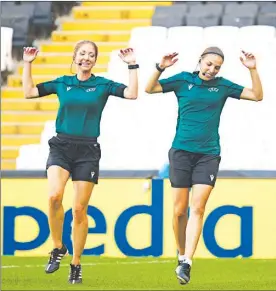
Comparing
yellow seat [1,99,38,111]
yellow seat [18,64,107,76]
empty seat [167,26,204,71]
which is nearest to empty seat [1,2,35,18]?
yellow seat [18,64,107,76]

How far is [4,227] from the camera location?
12.8m

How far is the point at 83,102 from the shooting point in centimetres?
903

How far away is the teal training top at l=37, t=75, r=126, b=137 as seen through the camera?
9031mm

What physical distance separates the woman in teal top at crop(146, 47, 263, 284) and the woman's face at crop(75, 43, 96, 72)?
0.43m

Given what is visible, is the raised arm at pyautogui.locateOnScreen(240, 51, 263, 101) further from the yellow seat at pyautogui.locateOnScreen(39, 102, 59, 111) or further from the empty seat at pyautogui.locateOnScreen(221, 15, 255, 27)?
the yellow seat at pyautogui.locateOnScreen(39, 102, 59, 111)

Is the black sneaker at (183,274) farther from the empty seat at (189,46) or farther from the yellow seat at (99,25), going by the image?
the yellow seat at (99,25)

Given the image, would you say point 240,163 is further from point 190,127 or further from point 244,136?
point 190,127

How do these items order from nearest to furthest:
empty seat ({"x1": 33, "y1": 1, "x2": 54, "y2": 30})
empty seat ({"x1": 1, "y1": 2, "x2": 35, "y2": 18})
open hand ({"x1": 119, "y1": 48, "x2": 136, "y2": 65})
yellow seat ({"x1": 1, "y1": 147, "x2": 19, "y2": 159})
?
open hand ({"x1": 119, "y1": 48, "x2": 136, "y2": 65}), yellow seat ({"x1": 1, "y1": 147, "x2": 19, "y2": 159}), empty seat ({"x1": 1, "y1": 2, "x2": 35, "y2": 18}), empty seat ({"x1": 33, "y1": 1, "x2": 54, "y2": 30})

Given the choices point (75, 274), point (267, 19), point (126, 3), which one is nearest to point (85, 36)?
point (126, 3)

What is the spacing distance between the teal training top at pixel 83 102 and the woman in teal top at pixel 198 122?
12.0 inches

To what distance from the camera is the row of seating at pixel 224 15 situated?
15.5 meters

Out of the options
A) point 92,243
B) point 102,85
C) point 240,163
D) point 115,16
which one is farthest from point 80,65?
point 115,16

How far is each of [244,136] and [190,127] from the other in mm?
5157

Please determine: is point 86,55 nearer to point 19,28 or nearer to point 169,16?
point 169,16
